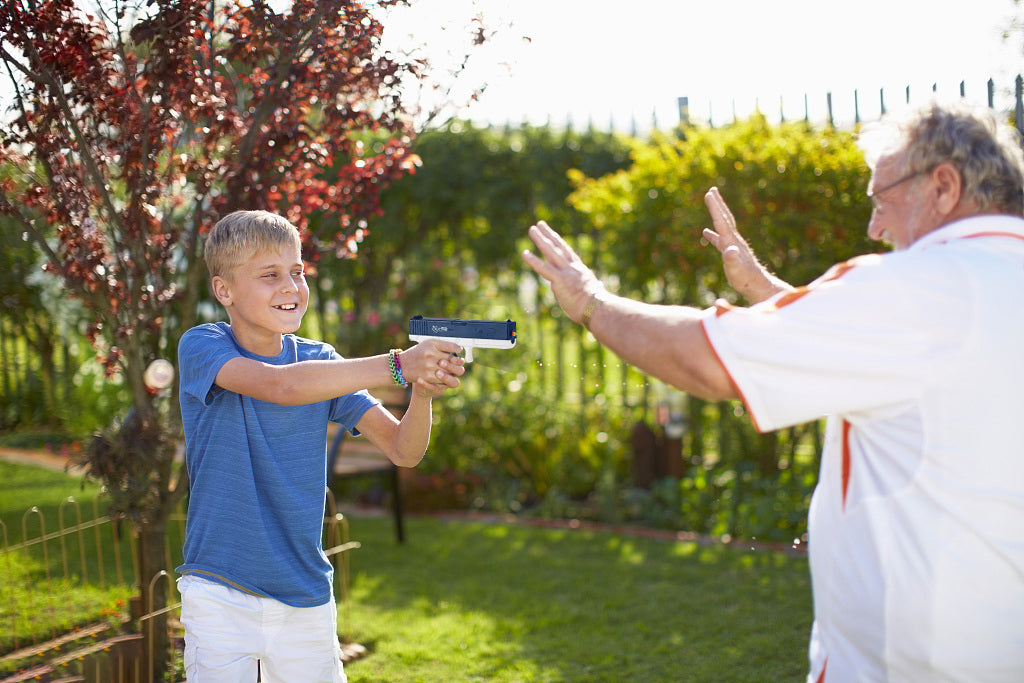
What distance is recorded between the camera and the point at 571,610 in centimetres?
490

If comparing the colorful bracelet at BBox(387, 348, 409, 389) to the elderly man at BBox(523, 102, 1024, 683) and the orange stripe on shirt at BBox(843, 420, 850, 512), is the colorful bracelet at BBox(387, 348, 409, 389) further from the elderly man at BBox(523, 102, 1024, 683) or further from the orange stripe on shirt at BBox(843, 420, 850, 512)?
the orange stripe on shirt at BBox(843, 420, 850, 512)

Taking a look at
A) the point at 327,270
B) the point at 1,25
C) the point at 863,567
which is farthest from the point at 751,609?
the point at 327,270

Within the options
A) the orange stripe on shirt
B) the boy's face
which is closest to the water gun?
the boy's face

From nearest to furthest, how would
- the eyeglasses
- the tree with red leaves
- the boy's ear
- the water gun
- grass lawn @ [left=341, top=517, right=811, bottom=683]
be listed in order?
the eyeglasses, the water gun, the boy's ear, the tree with red leaves, grass lawn @ [left=341, top=517, right=811, bottom=683]

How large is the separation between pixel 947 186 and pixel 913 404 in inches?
19.2

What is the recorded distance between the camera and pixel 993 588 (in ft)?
5.46

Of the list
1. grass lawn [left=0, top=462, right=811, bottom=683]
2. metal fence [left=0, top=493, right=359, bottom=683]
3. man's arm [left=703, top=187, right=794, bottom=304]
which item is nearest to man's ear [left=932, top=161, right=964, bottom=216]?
man's arm [left=703, top=187, right=794, bottom=304]

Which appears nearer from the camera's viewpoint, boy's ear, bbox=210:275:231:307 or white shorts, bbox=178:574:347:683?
white shorts, bbox=178:574:347:683

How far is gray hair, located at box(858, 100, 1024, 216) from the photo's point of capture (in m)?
1.79

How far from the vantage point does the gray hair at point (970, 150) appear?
1793mm

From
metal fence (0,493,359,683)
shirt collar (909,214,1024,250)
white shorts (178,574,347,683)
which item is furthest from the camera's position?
metal fence (0,493,359,683)

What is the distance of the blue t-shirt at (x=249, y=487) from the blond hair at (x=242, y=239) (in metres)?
0.19

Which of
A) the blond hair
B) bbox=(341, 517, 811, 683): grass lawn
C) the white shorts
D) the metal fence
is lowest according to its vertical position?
bbox=(341, 517, 811, 683): grass lawn

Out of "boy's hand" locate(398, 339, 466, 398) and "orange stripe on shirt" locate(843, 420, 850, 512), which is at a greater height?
"boy's hand" locate(398, 339, 466, 398)
